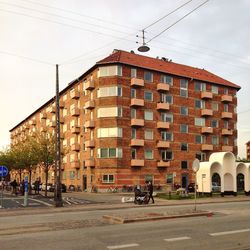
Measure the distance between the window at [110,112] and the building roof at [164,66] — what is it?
6.89m

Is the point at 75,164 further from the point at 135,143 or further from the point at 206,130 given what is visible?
the point at 206,130

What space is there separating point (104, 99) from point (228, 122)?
26.4 metres

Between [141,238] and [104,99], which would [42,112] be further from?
[141,238]

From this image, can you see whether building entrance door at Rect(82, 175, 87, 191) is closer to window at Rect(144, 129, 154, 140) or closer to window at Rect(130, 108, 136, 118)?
window at Rect(144, 129, 154, 140)

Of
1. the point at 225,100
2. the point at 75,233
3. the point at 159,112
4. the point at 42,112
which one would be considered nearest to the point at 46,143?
the point at 159,112

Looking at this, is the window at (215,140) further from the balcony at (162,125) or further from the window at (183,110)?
the balcony at (162,125)

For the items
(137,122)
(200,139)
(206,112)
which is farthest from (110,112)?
(206,112)

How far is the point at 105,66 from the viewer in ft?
200

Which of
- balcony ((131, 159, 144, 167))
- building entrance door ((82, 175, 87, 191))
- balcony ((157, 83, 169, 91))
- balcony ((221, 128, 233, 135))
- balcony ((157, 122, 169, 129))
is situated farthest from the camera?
balcony ((221, 128, 233, 135))

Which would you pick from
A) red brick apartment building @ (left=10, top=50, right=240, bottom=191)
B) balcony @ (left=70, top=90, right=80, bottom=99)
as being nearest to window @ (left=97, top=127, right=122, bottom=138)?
red brick apartment building @ (left=10, top=50, right=240, bottom=191)

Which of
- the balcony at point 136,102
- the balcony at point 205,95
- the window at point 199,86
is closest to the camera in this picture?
the balcony at point 136,102

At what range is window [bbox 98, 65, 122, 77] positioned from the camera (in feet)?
198

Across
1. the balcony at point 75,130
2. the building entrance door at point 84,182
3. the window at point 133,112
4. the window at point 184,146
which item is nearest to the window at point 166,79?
the window at point 133,112

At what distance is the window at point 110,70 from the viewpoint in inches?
2375
